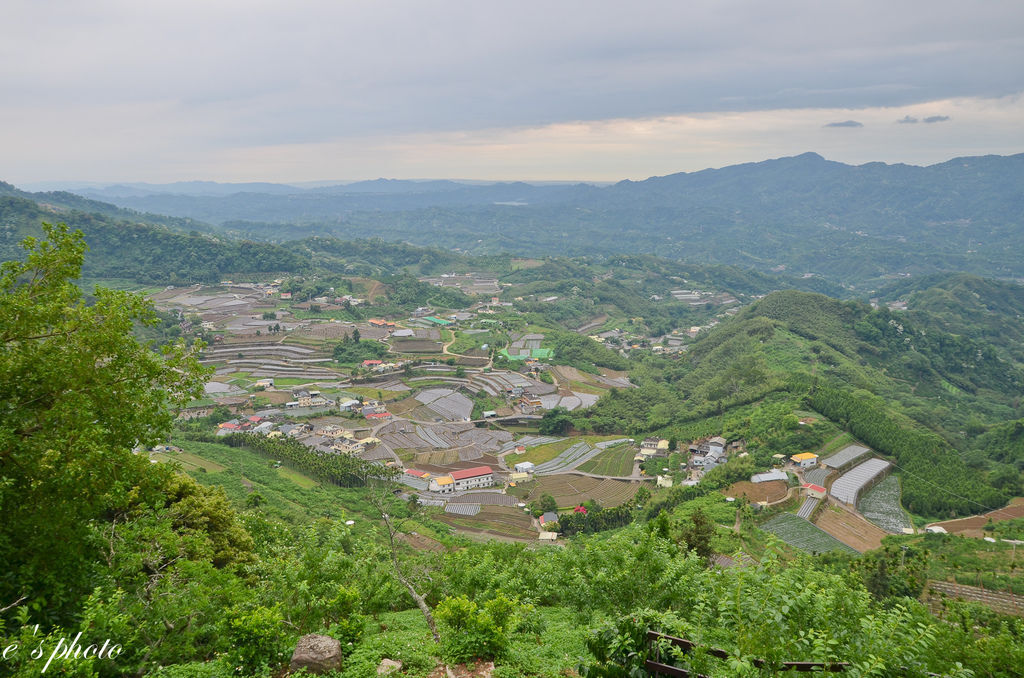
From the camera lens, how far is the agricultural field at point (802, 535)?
2245 centimetres

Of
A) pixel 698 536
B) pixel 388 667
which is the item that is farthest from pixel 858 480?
pixel 388 667

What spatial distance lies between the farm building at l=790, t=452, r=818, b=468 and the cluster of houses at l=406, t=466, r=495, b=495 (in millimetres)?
18022

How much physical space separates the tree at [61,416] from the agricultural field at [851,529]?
26474 millimetres

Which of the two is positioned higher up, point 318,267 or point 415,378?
point 318,267

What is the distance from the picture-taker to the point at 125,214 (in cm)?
12950

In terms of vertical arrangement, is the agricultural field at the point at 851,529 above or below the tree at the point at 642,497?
above

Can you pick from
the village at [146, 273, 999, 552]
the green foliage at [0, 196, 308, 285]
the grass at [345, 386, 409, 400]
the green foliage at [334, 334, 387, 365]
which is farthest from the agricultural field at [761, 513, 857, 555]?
the green foliage at [0, 196, 308, 285]

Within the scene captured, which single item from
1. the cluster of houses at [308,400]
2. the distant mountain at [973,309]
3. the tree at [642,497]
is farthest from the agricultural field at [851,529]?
the distant mountain at [973,309]

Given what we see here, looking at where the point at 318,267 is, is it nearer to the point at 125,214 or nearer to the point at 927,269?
the point at 125,214

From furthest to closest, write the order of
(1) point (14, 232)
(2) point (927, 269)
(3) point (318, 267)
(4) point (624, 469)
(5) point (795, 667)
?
(2) point (927, 269) < (3) point (318, 267) < (1) point (14, 232) < (4) point (624, 469) < (5) point (795, 667)

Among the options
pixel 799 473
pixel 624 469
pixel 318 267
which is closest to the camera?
pixel 799 473

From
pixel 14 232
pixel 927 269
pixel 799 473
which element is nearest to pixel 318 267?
pixel 14 232

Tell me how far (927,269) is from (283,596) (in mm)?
175949

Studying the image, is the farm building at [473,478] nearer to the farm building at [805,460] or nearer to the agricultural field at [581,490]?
→ the agricultural field at [581,490]
